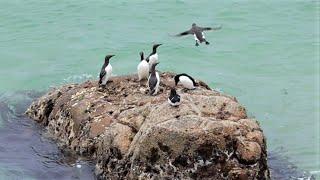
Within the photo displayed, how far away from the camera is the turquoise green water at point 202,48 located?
21.2 meters

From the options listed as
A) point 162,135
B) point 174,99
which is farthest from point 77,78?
point 162,135

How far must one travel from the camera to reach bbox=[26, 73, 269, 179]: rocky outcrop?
1329 centimetres

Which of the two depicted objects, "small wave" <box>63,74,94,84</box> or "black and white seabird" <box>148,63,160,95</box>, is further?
"small wave" <box>63,74,94,84</box>

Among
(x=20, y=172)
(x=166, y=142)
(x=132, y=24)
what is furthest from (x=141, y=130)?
(x=132, y=24)

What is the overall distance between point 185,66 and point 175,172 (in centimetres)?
1249

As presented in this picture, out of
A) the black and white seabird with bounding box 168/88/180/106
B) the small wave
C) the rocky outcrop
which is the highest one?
the black and white seabird with bounding box 168/88/180/106

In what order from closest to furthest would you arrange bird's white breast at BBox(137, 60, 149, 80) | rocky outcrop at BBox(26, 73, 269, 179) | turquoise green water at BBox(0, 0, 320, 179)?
1. rocky outcrop at BBox(26, 73, 269, 179)
2. bird's white breast at BBox(137, 60, 149, 80)
3. turquoise green water at BBox(0, 0, 320, 179)

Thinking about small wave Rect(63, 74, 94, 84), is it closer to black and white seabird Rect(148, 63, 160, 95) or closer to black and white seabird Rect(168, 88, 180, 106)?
black and white seabird Rect(148, 63, 160, 95)

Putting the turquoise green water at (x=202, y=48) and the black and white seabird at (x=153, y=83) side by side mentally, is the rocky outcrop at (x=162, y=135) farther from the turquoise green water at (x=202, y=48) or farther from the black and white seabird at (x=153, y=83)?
the turquoise green water at (x=202, y=48)

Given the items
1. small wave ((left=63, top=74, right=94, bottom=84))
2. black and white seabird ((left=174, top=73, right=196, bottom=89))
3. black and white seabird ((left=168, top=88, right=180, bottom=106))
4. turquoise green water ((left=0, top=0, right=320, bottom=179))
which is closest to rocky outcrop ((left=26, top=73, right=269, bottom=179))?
black and white seabird ((left=168, top=88, right=180, bottom=106))

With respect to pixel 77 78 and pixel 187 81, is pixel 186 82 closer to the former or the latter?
pixel 187 81

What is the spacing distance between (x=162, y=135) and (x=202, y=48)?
47.4 ft

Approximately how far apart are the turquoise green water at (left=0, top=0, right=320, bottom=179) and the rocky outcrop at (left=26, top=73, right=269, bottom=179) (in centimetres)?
372

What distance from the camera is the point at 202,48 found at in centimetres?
2753
